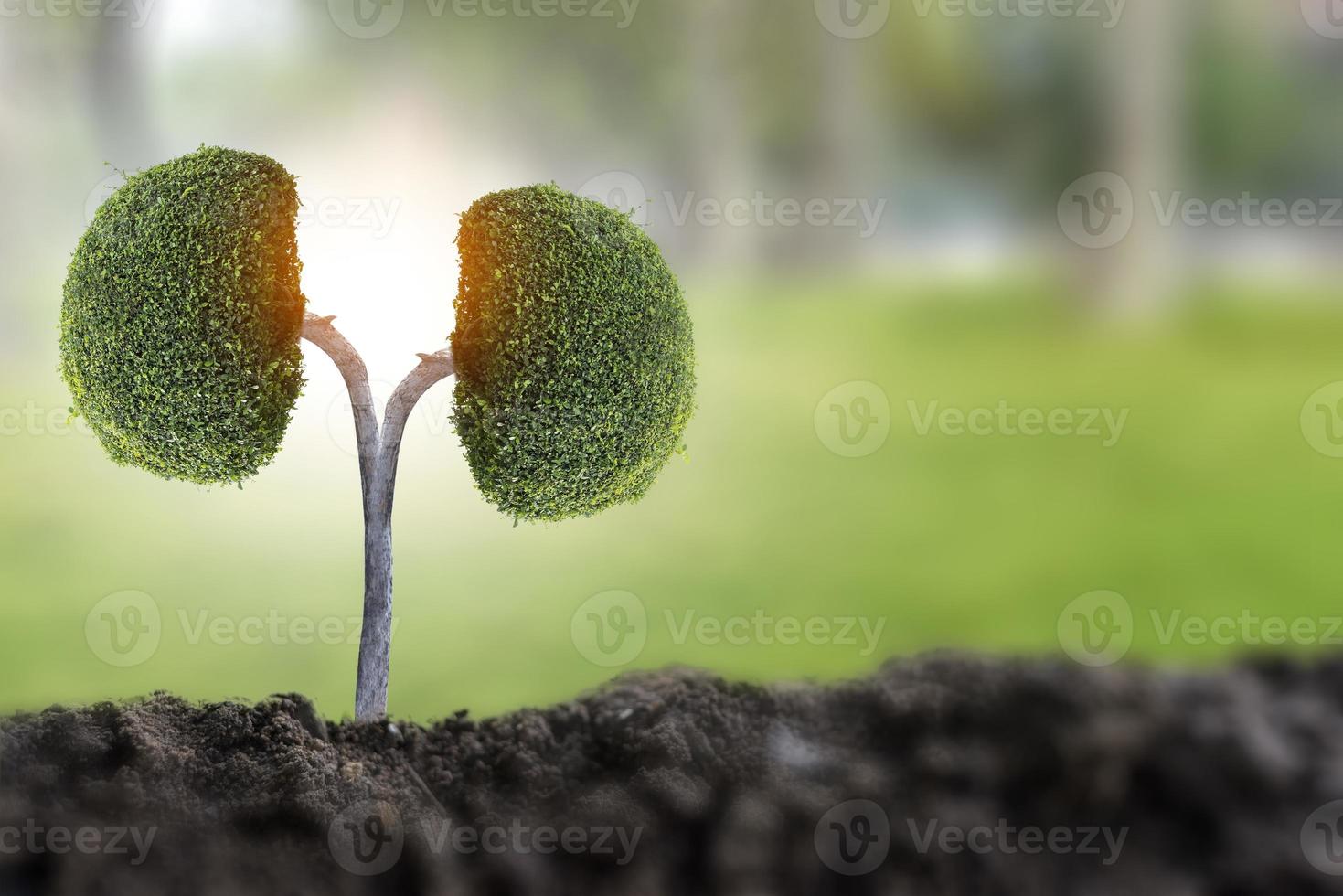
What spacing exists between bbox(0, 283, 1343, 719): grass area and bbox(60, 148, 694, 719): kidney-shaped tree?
64 cm

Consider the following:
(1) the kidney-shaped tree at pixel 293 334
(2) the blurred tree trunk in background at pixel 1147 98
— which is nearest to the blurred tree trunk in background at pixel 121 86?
(1) the kidney-shaped tree at pixel 293 334

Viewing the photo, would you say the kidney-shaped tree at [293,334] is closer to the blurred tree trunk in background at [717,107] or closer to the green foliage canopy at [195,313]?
the green foliage canopy at [195,313]

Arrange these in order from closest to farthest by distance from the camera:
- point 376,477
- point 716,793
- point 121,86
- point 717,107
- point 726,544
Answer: point 716,793 → point 376,477 → point 726,544 → point 121,86 → point 717,107

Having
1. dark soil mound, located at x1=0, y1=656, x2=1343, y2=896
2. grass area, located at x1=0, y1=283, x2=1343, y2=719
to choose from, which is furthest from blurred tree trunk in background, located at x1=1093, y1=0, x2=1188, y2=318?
dark soil mound, located at x1=0, y1=656, x2=1343, y2=896

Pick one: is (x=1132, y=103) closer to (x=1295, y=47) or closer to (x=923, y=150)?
(x=923, y=150)

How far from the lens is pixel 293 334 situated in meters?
4.43

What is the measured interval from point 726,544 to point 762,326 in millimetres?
3145

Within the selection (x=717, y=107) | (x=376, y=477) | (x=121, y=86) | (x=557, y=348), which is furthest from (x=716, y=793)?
(x=717, y=107)

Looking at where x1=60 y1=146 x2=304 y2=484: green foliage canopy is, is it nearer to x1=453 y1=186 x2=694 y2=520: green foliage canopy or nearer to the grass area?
x1=453 y1=186 x2=694 y2=520: green foliage canopy

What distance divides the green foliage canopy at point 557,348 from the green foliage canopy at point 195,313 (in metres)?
0.78

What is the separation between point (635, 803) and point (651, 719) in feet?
1.61

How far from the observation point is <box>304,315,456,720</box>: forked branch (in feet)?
15.5

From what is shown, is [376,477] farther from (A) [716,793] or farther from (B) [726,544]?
(B) [726,544]

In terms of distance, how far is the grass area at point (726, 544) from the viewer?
5.86m
